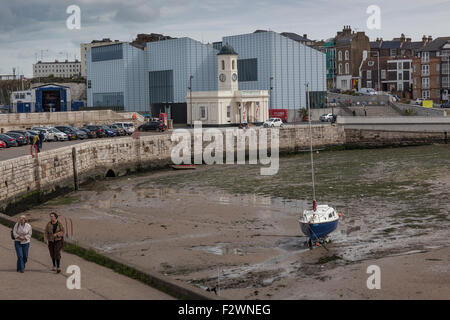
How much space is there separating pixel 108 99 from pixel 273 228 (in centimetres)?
8456

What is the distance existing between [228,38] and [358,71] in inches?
1796

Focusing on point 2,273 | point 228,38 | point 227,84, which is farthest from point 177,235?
point 228,38

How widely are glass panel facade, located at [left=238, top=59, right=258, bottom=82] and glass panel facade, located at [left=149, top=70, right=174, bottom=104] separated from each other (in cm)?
1106

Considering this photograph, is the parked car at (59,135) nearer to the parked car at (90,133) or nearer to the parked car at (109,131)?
the parked car at (90,133)

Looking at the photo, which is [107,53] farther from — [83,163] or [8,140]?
[83,163]

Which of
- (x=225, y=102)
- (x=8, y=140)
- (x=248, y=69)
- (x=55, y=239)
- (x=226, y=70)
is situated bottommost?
(x=55, y=239)

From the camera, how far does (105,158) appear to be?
5375cm

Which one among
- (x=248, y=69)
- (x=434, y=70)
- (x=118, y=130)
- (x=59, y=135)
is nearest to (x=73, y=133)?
(x=59, y=135)

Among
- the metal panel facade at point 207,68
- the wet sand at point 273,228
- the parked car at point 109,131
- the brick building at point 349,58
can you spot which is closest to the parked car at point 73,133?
the parked car at point 109,131

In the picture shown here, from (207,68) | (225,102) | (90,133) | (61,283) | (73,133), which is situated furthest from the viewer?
(207,68)

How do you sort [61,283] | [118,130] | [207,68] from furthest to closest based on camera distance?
[207,68], [118,130], [61,283]

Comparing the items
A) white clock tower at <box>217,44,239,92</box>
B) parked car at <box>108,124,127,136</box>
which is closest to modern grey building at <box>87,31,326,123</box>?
white clock tower at <box>217,44,239,92</box>

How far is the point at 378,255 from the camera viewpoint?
81.3ft

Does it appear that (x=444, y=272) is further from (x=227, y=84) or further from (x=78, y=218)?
(x=227, y=84)
